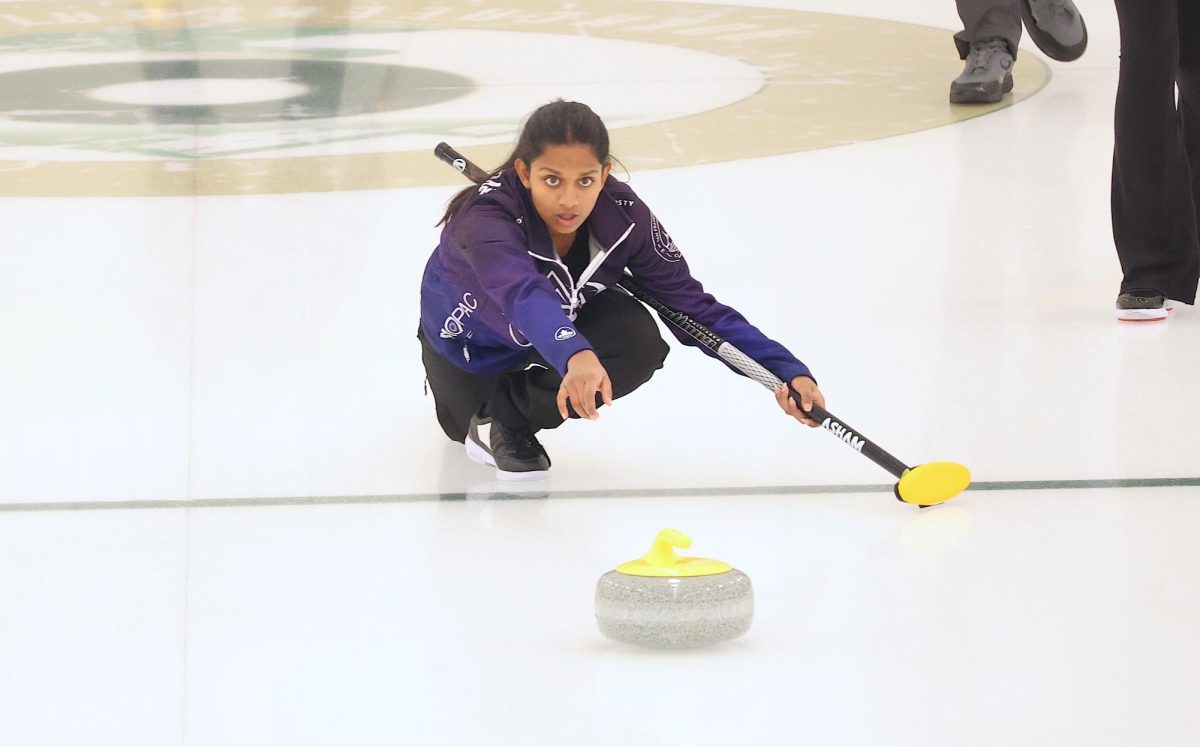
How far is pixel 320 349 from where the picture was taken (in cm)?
309

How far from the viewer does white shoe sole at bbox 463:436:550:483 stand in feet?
7.95

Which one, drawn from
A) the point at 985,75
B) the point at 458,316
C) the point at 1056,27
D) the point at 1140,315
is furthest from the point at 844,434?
the point at 985,75

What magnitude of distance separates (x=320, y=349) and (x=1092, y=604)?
5.25ft

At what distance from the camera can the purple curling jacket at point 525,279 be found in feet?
7.35

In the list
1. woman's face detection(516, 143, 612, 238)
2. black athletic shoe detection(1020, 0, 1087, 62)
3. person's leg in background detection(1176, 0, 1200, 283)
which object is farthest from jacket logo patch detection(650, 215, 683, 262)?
black athletic shoe detection(1020, 0, 1087, 62)

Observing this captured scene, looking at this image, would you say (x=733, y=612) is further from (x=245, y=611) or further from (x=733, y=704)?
(x=245, y=611)

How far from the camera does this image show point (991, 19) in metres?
5.32

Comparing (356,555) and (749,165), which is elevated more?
(749,165)

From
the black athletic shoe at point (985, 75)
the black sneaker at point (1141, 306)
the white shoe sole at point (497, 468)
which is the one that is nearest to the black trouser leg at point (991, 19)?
the black athletic shoe at point (985, 75)

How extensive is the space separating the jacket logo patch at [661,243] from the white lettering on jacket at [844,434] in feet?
1.09

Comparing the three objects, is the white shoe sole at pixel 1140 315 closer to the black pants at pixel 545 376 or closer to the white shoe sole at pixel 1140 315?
the white shoe sole at pixel 1140 315

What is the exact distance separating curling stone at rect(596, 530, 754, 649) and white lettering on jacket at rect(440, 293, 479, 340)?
2.50 ft

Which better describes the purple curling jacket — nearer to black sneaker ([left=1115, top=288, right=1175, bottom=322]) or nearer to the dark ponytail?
the dark ponytail

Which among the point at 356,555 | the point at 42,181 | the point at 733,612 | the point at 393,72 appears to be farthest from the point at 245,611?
the point at 393,72
